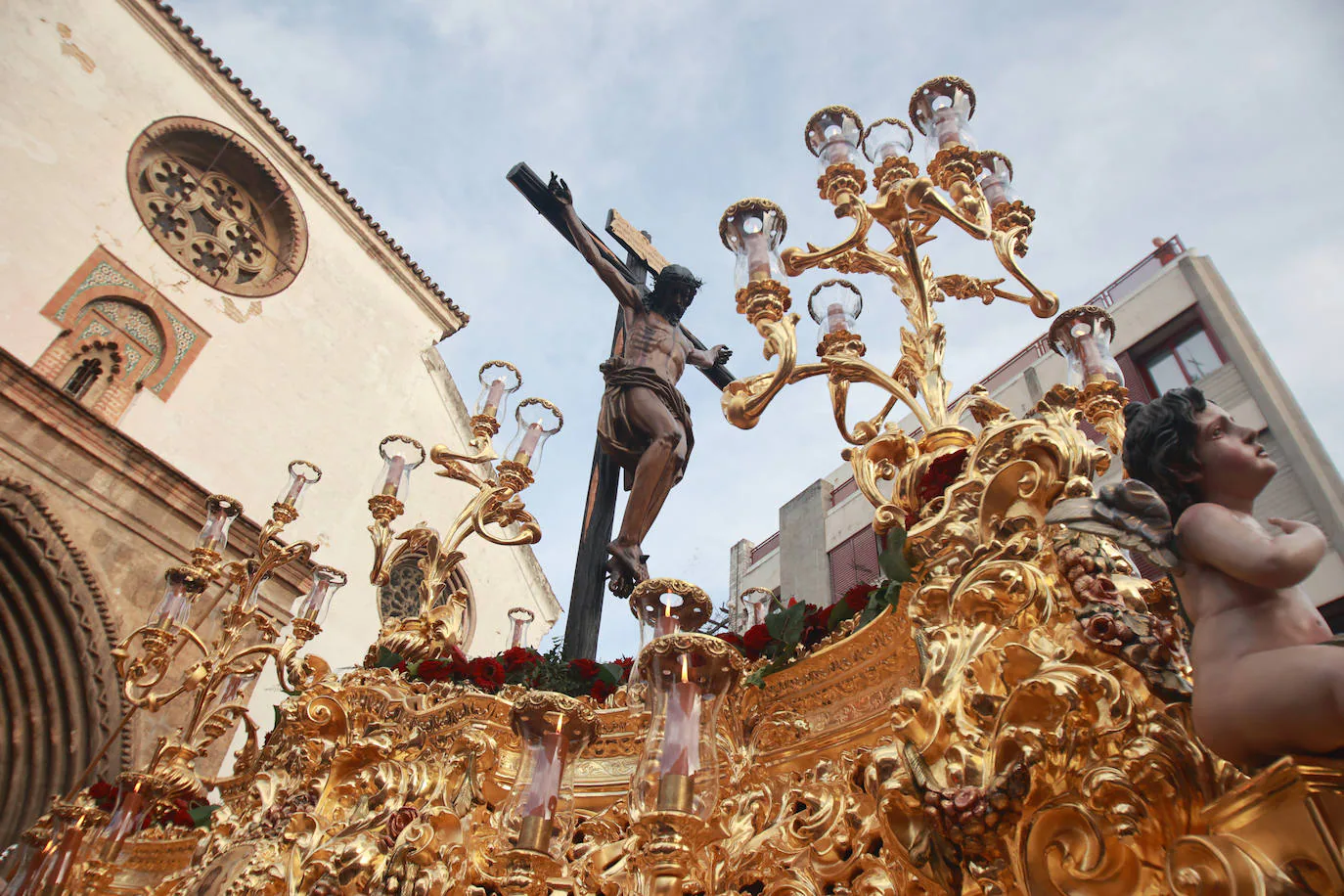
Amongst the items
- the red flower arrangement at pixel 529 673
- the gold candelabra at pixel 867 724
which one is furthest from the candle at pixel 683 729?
the red flower arrangement at pixel 529 673

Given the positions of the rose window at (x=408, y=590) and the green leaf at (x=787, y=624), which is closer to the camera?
the green leaf at (x=787, y=624)

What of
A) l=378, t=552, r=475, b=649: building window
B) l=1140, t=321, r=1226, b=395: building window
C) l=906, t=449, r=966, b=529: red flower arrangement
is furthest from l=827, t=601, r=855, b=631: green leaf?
l=378, t=552, r=475, b=649: building window

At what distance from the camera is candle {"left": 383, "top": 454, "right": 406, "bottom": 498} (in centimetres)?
486

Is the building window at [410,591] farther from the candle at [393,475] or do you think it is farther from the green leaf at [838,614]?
the green leaf at [838,614]

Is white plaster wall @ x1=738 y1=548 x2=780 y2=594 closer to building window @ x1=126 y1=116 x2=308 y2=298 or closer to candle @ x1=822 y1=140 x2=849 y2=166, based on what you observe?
building window @ x1=126 y1=116 x2=308 y2=298

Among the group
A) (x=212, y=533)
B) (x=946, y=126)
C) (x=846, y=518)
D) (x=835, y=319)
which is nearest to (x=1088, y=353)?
(x=835, y=319)

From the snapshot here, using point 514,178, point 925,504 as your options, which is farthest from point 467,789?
point 514,178

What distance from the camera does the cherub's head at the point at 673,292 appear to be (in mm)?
6195

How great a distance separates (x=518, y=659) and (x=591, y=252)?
10.4 ft


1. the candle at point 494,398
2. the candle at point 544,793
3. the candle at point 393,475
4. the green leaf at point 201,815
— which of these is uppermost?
the candle at point 494,398

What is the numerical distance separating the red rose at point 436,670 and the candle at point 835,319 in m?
2.55

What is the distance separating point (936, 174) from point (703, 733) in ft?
9.37

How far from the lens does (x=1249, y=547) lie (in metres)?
1.57

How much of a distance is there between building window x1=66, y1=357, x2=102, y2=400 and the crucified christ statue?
29.3 ft
